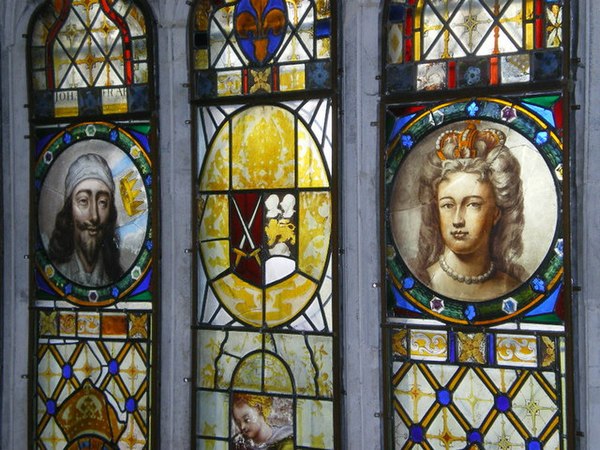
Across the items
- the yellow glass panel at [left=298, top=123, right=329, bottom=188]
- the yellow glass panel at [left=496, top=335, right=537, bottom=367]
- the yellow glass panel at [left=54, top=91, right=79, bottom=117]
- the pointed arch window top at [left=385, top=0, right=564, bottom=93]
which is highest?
the pointed arch window top at [left=385, top=0, right=564, bottom=93]

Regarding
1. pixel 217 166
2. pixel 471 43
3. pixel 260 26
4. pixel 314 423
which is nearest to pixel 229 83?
pixel 260 26

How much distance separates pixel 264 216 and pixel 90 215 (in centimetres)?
100

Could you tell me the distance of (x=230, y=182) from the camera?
483cm

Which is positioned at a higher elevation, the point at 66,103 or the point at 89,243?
the point at 66,103

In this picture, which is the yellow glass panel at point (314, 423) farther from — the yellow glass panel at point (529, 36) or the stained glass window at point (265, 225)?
the yellow glass panel at point (529, 36)

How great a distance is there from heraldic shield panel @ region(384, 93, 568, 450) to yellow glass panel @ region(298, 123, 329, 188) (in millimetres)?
338

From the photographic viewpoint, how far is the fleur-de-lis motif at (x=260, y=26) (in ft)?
15.6

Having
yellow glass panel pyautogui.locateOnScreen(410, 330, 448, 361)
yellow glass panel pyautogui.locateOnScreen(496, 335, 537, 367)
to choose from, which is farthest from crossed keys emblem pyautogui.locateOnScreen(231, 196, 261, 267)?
yellow glass panel pyautogui.locateOnScreen(496, 335, 537, 367)

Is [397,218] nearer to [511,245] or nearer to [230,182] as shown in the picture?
[511,245]

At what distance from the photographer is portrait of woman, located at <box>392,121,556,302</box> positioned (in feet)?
14.1

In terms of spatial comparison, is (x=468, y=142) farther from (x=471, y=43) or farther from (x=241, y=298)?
(x=241, y=298)

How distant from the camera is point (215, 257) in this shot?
4.87 meters

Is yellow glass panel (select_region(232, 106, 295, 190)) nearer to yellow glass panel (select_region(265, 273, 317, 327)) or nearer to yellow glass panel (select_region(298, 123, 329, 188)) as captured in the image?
yellow glass panel (select_region(298, 123, 329, 188))

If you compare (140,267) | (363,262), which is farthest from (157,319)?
(363,262)
